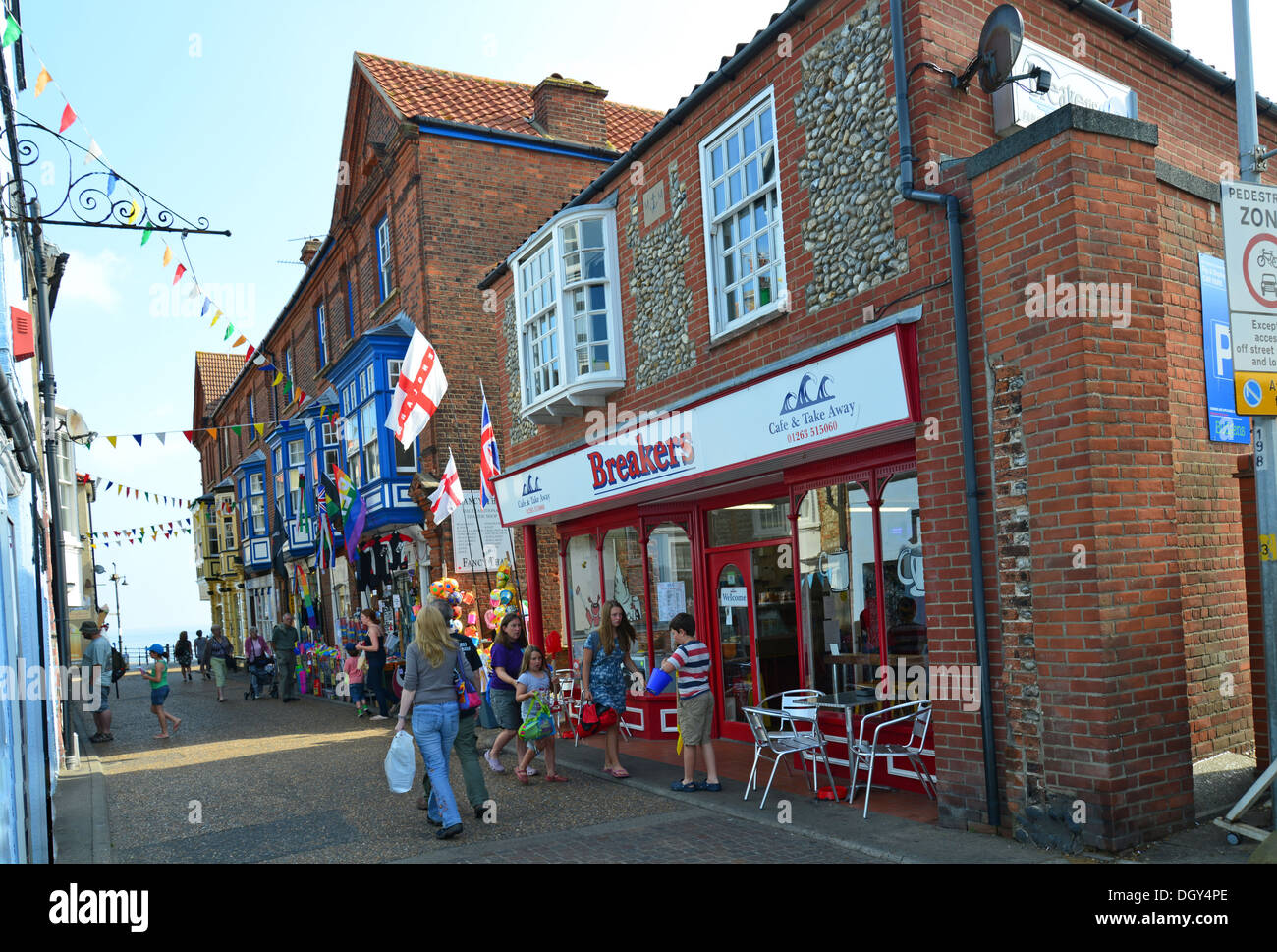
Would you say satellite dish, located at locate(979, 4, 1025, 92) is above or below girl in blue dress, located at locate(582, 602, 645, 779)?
above

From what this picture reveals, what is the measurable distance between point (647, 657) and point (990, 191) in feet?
24.8

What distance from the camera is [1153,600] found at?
6199mm

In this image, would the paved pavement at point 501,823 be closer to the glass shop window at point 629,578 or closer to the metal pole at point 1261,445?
the metal pole at point 1261,445

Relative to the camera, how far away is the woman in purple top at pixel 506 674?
31.3ft

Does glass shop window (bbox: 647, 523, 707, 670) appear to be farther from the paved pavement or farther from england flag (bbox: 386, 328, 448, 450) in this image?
england flag (bbox: 386, 328, 448, 450)

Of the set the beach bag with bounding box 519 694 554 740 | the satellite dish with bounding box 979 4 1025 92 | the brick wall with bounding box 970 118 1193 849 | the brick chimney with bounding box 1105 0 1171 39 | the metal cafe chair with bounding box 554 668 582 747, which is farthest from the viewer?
the metal cafe chair with bounding box 554 668 582 747

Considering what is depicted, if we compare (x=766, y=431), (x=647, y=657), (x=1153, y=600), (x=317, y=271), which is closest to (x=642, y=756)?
(x=647, y=657)

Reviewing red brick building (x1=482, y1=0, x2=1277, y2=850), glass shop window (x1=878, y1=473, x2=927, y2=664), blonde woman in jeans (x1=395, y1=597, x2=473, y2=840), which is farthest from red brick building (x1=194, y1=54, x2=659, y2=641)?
glass shop window (x1=878, y1=473, x2=927, y2=664)

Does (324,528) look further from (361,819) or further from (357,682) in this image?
(361,819)

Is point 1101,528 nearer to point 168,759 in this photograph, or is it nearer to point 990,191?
point 990,191

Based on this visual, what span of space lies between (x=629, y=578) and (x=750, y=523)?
2679 mm

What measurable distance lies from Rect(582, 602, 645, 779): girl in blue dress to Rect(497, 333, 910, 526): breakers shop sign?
1.65 m

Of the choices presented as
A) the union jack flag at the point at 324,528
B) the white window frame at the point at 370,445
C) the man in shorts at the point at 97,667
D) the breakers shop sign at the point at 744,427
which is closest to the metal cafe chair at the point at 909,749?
the breakers shop sign at the point at 744,427

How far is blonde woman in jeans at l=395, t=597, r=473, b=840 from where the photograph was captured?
25.0 ft
